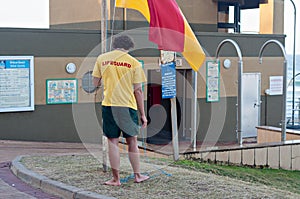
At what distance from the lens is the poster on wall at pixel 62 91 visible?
1516cm

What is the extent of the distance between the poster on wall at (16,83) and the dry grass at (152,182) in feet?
16.7

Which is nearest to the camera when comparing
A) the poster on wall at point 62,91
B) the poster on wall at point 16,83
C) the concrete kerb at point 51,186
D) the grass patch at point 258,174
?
the concrete kerb at point 51,186

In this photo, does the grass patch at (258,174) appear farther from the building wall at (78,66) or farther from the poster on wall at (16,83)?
the poster on wall at (16,83)

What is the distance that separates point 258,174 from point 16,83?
6689 mm

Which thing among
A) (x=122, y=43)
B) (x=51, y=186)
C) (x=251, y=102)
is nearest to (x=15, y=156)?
(x=51, y=186)

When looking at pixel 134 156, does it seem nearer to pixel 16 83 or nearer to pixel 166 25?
pixel 166 25

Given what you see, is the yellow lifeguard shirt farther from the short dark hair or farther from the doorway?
the doorway

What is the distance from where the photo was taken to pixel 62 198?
727 centimetres

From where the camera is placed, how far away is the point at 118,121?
23.5ft

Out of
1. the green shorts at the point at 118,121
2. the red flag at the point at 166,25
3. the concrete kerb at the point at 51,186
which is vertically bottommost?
the concrete kerb at the point at 51,186

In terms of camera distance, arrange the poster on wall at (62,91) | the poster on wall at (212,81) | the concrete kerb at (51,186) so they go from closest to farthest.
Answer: the concrete kerb at (51,186) → the poster on wall at (62,91) → the poster on wall at (212,81)

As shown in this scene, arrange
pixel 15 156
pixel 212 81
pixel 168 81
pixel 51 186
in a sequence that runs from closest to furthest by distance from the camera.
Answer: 1. pixel 51 186
2. pixel 168 81
3. pixel 15 156
4. pixel 212 81

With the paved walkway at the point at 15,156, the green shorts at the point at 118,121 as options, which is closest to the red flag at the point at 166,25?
the green shorts at the point at 118,121

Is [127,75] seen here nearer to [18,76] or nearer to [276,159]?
[276,159]
